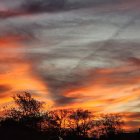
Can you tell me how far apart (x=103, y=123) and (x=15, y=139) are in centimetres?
6024

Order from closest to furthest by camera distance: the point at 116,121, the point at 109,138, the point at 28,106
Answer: the point at 28,106
the point at 109,138
the point at 116,121

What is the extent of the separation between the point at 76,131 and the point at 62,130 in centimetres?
570

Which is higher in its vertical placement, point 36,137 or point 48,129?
point 48,129

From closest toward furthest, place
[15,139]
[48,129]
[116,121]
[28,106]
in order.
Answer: [15,139]
[28,106]
[48,129]
[116,121]

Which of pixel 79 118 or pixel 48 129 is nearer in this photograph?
pixel 48 129

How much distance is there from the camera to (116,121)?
111562mm

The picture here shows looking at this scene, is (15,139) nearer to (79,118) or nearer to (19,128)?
(19,128)

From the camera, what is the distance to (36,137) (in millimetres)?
54312

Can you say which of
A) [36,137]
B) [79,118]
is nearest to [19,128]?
[36,137]

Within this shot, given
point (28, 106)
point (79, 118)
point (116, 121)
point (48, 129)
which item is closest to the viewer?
point (28, 106)

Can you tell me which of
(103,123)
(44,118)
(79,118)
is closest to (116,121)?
(103,123)

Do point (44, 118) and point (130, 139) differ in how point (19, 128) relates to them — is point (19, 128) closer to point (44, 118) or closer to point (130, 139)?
point (44, 118)

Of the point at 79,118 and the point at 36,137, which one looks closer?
the point at 36,137

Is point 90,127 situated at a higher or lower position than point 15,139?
higher
